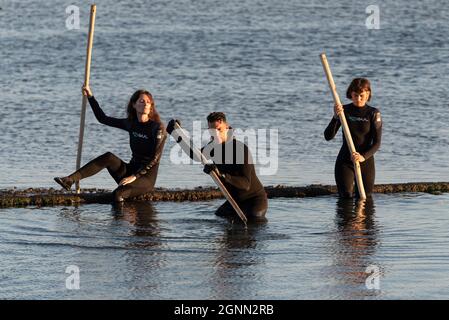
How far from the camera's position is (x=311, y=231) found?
13.0 meters

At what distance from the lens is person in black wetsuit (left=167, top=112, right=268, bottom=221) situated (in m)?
13.0

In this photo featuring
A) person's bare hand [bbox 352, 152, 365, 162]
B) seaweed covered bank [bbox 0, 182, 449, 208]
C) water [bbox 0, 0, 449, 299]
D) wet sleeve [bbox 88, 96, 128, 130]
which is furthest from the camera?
wet sleeve [bbox 88, 96, 128, 130]

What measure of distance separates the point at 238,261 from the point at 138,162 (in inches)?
148

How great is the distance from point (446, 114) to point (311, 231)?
10625mm

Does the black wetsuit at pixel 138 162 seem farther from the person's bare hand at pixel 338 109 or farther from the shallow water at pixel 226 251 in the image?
the person's bare hand at pixel 338 109

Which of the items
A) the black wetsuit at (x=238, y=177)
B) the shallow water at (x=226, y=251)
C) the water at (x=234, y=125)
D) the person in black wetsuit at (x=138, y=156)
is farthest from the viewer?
the person in black wetsuit at (x=138, y=156)

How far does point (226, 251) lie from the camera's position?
39.1 feet

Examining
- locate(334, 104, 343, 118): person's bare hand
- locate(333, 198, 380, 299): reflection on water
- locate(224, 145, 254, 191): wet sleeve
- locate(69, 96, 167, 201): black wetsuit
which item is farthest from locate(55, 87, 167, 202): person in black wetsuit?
locate(333, 198, 380, 299): reflection on water

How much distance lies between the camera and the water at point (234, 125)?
35.9 feet

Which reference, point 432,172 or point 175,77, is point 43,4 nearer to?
point 175,77

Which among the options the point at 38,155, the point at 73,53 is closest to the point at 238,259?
the point at 38,155

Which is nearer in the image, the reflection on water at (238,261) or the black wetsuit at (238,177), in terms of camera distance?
the reflection on water at (238,261)

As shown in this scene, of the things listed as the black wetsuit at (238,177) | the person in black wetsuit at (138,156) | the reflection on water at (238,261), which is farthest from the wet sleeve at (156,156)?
the reflection on water at (238,261)

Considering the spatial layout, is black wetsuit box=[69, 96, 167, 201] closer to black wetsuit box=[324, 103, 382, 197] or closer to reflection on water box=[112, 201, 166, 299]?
reflection on water box=[112, 201, 166, 299]
